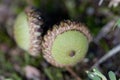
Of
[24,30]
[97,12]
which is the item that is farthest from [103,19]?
[24,30]

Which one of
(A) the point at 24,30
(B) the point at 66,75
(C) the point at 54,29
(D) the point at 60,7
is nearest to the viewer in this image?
(C) the point at 54,29

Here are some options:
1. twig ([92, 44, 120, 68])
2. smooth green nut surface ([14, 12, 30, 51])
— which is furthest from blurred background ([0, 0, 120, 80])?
smooth green nut surface ([14, 12, 30, 51])

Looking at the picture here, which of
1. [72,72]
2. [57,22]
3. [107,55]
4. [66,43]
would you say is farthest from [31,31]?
[107,55]

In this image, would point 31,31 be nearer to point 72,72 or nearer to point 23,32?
point 23,32

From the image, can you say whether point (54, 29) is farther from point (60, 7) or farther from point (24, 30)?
Result: point (60, 7)

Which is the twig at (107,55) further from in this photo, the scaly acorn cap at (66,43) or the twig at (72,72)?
the scaly acorn cap at (66,43)
